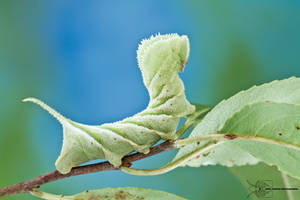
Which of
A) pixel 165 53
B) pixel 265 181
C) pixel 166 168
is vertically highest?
pixel 165 53

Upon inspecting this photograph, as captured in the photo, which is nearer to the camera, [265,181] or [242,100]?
[242,100]

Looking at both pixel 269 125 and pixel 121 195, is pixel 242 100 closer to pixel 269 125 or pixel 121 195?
pixel 269 125

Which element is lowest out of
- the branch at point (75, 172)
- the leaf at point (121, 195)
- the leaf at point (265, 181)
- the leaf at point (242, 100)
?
the leaf at point (265, 181)

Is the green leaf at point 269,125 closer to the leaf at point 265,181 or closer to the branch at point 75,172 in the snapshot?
the branch at point 75,172

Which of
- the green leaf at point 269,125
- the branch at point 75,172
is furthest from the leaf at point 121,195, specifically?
the green leaf at point 269,125

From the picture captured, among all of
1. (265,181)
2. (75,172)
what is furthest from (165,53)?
(265,181)

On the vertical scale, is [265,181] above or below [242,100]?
below

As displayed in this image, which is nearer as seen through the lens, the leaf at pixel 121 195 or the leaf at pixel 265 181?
the leaf at pixel 121 195

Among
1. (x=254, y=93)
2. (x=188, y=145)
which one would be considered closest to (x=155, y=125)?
(x=188, y=145)
